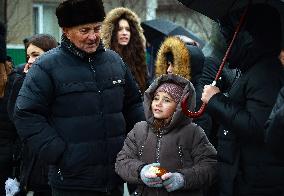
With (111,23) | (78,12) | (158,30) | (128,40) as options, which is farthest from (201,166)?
(158,30)

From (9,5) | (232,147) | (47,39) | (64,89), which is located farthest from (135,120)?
(9,5)

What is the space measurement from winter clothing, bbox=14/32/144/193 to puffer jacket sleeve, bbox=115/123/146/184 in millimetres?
89

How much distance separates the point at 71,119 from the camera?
4.82 metres

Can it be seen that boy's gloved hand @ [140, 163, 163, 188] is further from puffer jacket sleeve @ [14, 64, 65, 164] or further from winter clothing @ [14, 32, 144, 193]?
puffer jacket sleeve @ [14, 64, 65, 164]

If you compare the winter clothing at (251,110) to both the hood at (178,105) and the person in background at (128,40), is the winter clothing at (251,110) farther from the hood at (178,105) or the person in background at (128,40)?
the person in background at (128,40)

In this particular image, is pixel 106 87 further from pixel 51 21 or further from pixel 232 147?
pixel 51 21

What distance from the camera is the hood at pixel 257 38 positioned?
439cm

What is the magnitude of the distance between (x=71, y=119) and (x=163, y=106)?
0.69m

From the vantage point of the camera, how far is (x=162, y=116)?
16.4 ft

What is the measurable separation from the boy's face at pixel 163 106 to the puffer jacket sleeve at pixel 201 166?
267mm

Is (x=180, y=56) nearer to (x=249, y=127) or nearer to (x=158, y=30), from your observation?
(x=249, y=127)

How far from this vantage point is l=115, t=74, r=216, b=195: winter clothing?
15.6 feet

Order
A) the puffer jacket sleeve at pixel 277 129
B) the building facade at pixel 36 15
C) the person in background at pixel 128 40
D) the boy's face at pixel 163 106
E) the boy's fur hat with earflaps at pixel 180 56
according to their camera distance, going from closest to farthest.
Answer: the puffer jacket sleeve at pixel 277 129, the boy's face at pixel 163 106, the boy's fur hat with earflaps at pixel 180 56, the person in background at pixel 128 40, the building facade at pixel 36 15

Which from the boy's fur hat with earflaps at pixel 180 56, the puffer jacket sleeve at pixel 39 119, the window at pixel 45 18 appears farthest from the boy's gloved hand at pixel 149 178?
the window at pixel 45 18
